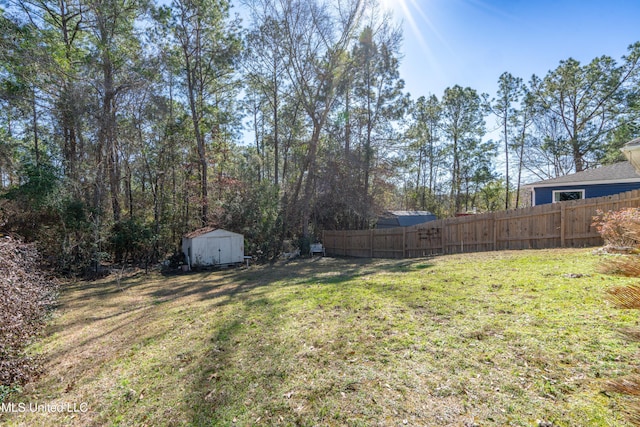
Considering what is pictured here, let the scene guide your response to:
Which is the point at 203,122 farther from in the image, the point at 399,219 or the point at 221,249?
the point at 399,219

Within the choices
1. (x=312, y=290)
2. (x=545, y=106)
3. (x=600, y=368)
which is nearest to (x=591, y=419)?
(x=600, y=368)

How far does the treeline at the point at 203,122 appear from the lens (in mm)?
11547

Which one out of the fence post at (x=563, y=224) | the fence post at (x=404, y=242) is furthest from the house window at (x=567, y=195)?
the fence post at (x=404, y=242)

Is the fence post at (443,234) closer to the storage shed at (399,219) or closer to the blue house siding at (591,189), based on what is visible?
the blue house siding at (591,189)

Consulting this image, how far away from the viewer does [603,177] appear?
39.7 feet

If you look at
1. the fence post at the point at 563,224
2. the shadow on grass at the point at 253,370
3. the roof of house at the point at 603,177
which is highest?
the roof of house at the point at 603,177

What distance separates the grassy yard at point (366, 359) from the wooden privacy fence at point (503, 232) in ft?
9.88

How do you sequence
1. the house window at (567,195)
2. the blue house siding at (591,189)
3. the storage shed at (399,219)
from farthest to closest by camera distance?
the storage shed at (399,219) < the house window at (567,195) < the blue house siding at (591,189)

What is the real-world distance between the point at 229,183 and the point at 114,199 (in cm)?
545

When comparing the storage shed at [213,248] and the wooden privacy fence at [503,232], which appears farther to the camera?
the storage shed at [213,248]

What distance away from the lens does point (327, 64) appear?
1567 centimetres

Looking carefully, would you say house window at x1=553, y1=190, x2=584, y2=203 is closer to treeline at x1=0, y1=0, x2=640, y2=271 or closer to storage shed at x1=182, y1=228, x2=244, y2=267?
treeline at x1=0, y1=0, x2=640, y2=271

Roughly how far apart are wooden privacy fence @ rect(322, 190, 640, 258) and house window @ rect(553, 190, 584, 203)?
5628mm

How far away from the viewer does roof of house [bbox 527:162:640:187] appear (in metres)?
11.5
